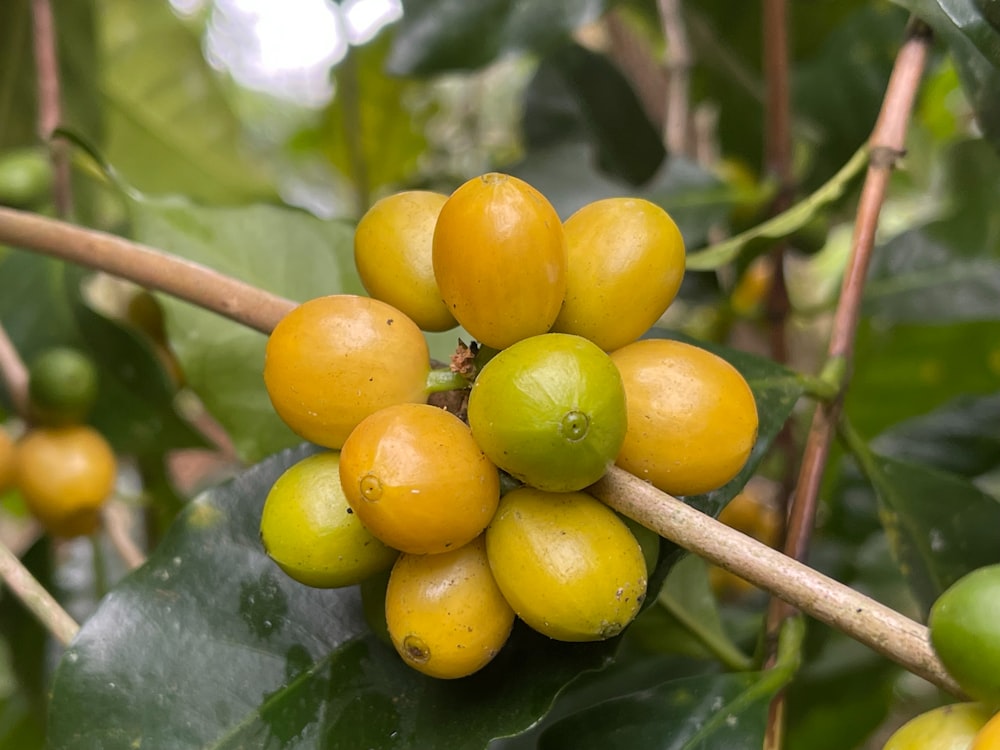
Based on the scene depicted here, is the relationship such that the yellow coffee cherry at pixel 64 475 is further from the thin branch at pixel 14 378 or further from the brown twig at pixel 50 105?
the brown twig at pixel 50 105

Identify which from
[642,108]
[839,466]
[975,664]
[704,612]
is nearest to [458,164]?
[642,108]

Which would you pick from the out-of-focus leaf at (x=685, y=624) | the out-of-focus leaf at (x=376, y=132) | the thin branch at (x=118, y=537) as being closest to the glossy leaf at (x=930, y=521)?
the out-of-focus leaf at (x=685, y=624)

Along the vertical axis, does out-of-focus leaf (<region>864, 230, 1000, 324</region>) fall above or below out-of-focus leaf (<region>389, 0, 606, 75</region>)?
below

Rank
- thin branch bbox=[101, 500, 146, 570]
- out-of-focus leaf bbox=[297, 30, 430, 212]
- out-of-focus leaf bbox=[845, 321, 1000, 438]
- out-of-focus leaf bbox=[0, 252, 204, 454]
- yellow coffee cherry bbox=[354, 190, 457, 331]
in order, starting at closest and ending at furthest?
yellow coffee cherry bbox=[354, 190, 457, 331]
thin branch bbox=[101, 500, 146, 570]
out-of-focus leaf bbox=[0, 252, 204, 454]
out-of-focus leaf bbox=[845, 321, 1000, 438]
out-of-focus leaf bbox=[297, 30, 430, 212]

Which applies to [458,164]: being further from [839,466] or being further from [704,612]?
[704,612]

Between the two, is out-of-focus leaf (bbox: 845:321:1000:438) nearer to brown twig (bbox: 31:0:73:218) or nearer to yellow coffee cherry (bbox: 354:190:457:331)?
yellow coffee cherry (bbox: 354:190:457:331)

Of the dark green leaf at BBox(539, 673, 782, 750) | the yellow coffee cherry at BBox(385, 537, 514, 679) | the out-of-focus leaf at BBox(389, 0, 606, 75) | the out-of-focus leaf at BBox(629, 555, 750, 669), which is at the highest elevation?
the out-of-focus leaf at BBox(389, 0, 606, 75)

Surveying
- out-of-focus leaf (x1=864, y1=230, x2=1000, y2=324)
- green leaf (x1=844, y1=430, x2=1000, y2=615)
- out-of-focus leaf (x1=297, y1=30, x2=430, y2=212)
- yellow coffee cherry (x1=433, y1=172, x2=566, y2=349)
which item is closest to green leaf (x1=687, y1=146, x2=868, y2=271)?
green leaf (x1=844, y1=430, x2=1000, y2=615)
